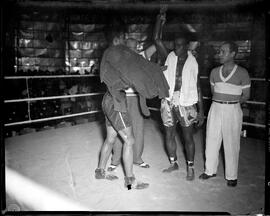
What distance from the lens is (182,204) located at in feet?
9.41

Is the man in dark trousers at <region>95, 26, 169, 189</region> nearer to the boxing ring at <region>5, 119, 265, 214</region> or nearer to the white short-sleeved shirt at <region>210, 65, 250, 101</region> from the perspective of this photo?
the boxing ring at <region>5, 119, 265, 214</region>

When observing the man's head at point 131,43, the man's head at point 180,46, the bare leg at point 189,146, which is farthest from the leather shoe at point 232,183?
the man's head at point 131,43

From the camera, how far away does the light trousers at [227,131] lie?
3.18 metres

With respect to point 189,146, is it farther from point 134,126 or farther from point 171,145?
point 134,126

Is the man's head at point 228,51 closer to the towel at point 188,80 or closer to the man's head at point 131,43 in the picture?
the towel at point 188,80

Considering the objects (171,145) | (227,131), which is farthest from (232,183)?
(171,145)

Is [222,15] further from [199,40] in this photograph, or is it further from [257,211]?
[257,211]

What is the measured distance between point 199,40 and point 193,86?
17.9ft

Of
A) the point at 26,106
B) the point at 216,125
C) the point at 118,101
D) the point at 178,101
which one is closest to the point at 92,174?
the point at 118,101

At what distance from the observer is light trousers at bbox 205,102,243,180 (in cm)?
318

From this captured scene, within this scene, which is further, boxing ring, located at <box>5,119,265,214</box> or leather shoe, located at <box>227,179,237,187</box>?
leather shoe, located at <box>227,179,237,187</box>

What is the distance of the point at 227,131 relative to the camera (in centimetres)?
322

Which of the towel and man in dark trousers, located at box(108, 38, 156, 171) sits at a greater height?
the towel

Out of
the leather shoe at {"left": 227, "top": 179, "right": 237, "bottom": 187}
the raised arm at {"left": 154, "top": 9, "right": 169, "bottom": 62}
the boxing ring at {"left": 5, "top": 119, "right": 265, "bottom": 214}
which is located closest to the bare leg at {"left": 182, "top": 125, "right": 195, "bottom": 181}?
the boxing ring at {"left": 5, "top": 119, "right": 265, "bottom": 214}
